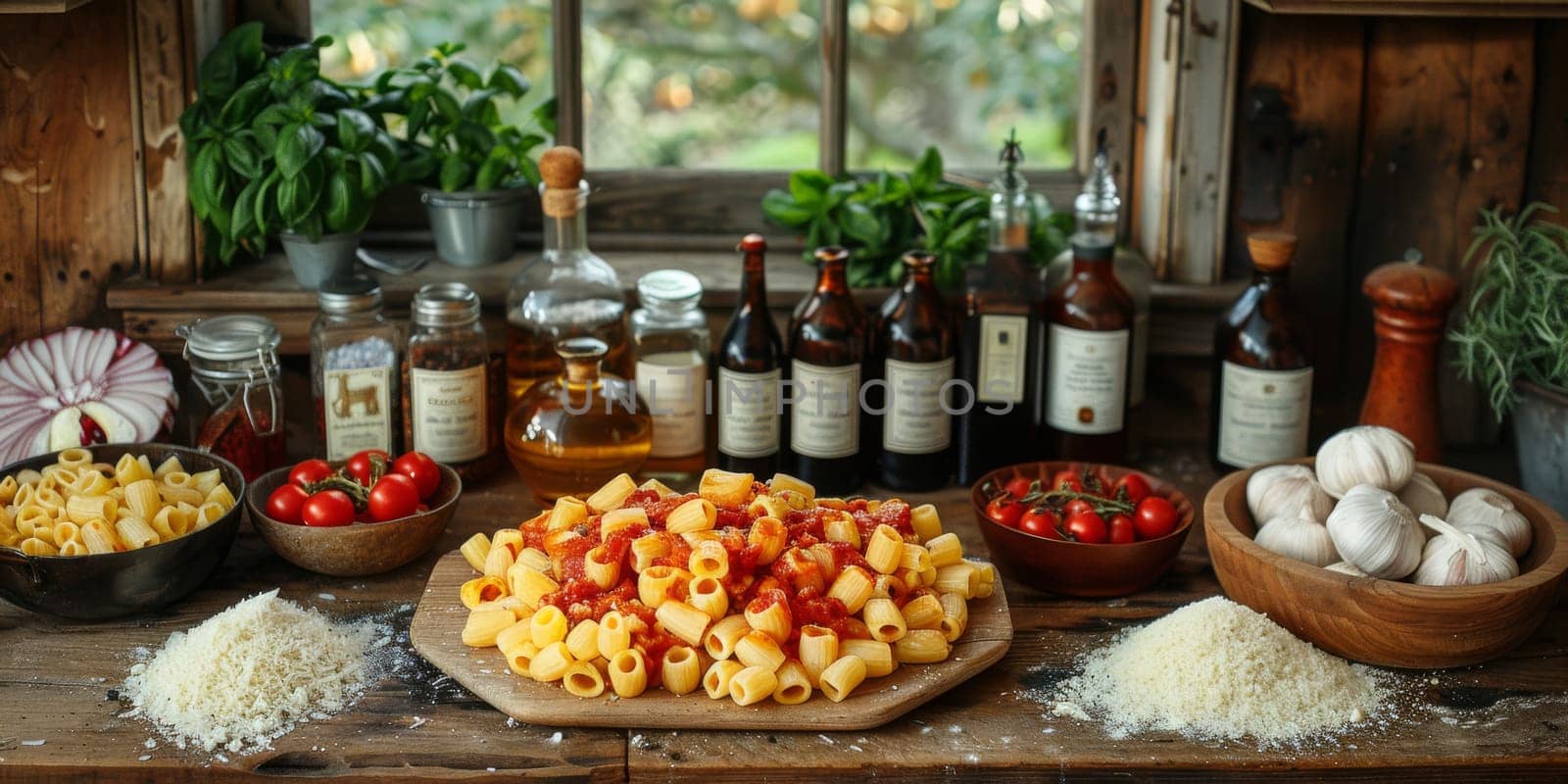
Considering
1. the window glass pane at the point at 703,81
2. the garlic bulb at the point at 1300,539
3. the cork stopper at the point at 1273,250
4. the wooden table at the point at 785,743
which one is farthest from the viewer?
the window glass pane at the point at 703,81

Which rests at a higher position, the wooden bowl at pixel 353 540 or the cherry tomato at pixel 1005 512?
the cherry tomato at pixel 1005 512

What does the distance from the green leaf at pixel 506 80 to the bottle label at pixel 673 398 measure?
0.44 m

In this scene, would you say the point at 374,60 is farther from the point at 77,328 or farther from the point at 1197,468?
the point at 1197,468

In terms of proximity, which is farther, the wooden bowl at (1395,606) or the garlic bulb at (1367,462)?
the garlic bulb at (1367,462)

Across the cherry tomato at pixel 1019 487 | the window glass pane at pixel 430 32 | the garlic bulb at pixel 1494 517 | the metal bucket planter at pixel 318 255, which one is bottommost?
the cherry tomato at pixel 1019 487

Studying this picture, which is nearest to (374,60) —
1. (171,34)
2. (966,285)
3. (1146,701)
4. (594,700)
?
(171,34)

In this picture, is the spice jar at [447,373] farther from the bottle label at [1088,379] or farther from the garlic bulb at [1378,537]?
the garlic bulb at [1378,537]

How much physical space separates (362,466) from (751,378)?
46 cm

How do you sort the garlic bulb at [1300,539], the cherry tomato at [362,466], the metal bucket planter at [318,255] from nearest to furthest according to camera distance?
the garlic bulb at [1300,539]
the cherry tomato at [362,466]
the metal bucket planter at [318,255]

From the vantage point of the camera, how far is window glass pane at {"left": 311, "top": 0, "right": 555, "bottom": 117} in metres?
2.82

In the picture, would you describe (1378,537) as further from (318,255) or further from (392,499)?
(318,255)

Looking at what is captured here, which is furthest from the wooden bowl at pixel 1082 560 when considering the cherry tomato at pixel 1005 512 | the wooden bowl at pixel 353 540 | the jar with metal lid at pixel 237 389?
the jar with metal lid at pixel 237 389

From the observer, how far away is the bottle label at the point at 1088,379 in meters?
1.73

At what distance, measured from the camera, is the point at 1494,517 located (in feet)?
4.60
